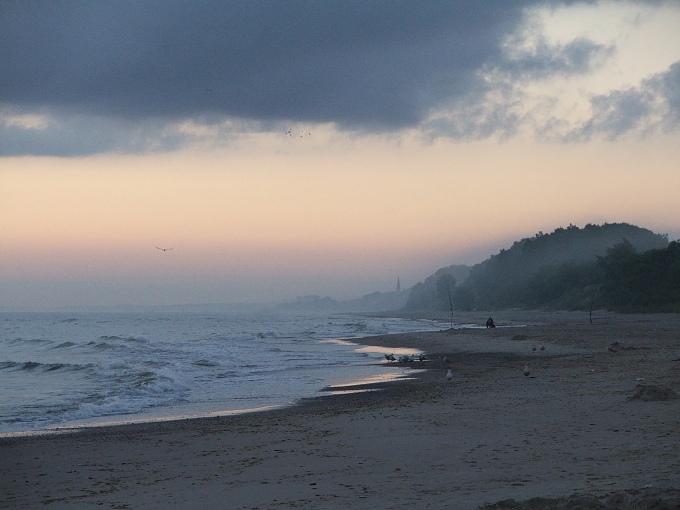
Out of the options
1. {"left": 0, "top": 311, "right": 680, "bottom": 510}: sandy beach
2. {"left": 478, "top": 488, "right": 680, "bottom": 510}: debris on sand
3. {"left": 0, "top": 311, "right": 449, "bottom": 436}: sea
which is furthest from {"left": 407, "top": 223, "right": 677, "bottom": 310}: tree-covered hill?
{"left": 478, "top": 488, "right": 680, "bottom": 510}: debris on sand

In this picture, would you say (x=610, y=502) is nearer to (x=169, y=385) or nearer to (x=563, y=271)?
(x=169, y=385)

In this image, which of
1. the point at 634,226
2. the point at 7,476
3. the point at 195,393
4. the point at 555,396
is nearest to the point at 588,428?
the point at 555,396

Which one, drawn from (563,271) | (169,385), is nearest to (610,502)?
(169,385)

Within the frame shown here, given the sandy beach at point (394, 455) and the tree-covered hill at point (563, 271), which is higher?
the tree-covered hill at point (563, 271)

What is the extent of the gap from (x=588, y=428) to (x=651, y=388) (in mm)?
2542

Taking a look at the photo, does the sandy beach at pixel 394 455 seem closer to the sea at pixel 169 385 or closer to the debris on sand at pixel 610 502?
the debris on sand at pixel 610 502

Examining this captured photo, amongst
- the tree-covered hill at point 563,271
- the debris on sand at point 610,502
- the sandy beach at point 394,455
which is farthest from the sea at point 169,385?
the tree-covered hill at point 563,271

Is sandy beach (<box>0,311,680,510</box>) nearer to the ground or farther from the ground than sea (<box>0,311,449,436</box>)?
farther from the ground

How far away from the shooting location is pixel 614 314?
62.2m

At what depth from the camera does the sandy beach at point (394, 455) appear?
6.59m

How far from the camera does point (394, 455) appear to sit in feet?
28.4

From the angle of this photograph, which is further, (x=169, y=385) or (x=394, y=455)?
(x=169, y=385)

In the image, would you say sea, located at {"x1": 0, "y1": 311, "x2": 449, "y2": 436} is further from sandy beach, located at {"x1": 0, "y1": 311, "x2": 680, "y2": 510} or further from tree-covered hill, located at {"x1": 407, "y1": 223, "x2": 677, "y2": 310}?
tree-covered hill, located at {"x1": 407, "y1": 223, "x2": 677, "y2": 310}

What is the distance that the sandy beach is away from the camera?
6.59m
